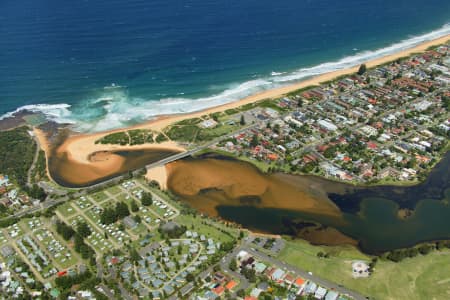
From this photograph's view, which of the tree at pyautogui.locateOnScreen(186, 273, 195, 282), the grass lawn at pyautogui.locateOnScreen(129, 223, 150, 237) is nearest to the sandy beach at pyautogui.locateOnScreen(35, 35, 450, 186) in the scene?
the grass lawn at pyautogui.locateOnScreen(129, 223, 150, 237)

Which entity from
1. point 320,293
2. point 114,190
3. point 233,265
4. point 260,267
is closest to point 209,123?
point 114,190

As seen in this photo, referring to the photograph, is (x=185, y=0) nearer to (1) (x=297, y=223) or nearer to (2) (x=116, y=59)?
(2) (x=116, y=59)

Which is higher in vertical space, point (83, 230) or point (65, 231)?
point (65, 231)

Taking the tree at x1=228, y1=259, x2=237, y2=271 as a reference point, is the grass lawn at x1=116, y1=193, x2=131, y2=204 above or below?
above

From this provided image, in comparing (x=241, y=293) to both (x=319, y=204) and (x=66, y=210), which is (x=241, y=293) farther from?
(x=66, y=210)

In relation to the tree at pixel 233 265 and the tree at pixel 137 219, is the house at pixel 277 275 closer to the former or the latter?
the tree at pixel 233 265

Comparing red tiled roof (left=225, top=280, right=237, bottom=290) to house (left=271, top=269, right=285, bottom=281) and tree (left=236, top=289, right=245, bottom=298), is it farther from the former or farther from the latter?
house (left=271, top=269, right=285, bottom=281)

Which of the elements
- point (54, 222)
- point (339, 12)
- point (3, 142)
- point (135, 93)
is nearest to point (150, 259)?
point (54, 222)
